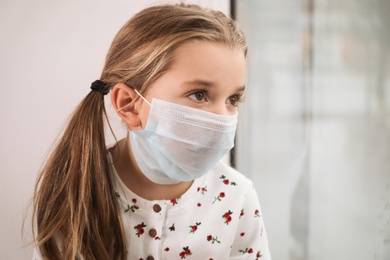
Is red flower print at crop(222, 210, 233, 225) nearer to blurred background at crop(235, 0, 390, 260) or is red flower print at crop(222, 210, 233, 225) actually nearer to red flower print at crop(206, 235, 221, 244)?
red flower print at crop(206, 235, 221, 244)

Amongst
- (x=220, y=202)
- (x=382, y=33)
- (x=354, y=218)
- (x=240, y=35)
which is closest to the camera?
(x=240, y=35)

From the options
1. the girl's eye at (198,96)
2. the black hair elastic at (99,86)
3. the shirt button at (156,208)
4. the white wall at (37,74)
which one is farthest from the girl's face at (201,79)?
the white wall at (37,74)

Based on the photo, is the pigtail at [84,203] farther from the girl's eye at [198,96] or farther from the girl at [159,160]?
the girl's eye at [198,96]

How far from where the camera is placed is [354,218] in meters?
1.29

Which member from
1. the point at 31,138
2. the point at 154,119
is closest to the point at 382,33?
the point at 154,119

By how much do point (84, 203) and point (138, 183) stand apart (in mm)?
135

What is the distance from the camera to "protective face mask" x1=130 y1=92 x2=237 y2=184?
2.53ft

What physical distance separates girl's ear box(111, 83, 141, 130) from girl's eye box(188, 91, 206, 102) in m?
0.12

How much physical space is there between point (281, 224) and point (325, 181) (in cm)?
22

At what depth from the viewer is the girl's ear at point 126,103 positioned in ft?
2.67

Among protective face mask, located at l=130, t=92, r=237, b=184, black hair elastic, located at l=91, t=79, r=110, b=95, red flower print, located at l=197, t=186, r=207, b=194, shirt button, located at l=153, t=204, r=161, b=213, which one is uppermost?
black hair elastic, located at l=91, t=79, r=110, b=95

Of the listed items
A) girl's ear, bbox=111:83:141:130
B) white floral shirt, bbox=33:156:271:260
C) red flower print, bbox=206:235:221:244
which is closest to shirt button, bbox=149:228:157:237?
white floral shirt, bbox=33:156:271:260

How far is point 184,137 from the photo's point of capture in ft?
2.55

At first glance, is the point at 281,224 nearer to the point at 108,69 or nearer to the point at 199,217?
the point at 199,217
